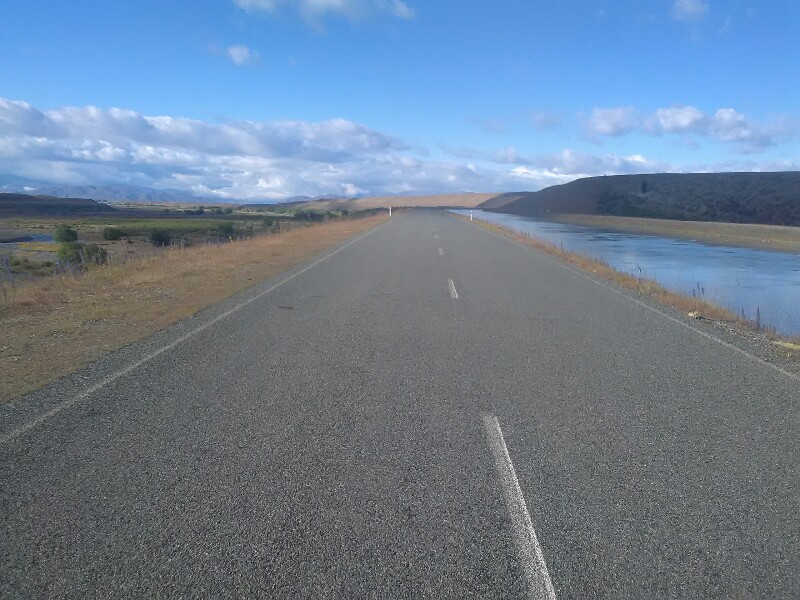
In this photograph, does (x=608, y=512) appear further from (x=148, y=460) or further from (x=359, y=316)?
(x=359, y=316)

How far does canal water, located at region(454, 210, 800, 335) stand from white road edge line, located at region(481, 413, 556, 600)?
949 centimetres

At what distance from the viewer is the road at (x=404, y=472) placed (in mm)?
3490

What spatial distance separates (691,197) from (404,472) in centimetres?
8545

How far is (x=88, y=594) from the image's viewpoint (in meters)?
3.28

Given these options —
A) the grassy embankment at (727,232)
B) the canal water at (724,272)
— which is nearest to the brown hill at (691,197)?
the grassy embankment at (727,232)

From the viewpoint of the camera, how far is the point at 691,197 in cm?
8062

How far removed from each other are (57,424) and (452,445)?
3.48 metres

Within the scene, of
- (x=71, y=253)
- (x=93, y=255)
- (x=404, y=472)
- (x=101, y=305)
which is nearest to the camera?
(x=404, y=472)

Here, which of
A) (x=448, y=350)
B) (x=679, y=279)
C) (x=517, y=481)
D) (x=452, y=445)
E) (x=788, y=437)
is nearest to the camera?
(x=517, y=481)

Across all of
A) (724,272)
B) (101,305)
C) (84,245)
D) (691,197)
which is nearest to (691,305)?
(101,305)

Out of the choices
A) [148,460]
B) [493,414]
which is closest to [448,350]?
[493,414]

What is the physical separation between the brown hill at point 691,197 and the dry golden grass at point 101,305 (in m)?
59.0

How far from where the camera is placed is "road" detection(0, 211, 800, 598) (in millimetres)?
3490

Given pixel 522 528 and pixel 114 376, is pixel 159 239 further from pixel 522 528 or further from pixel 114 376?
pixel 522 528
